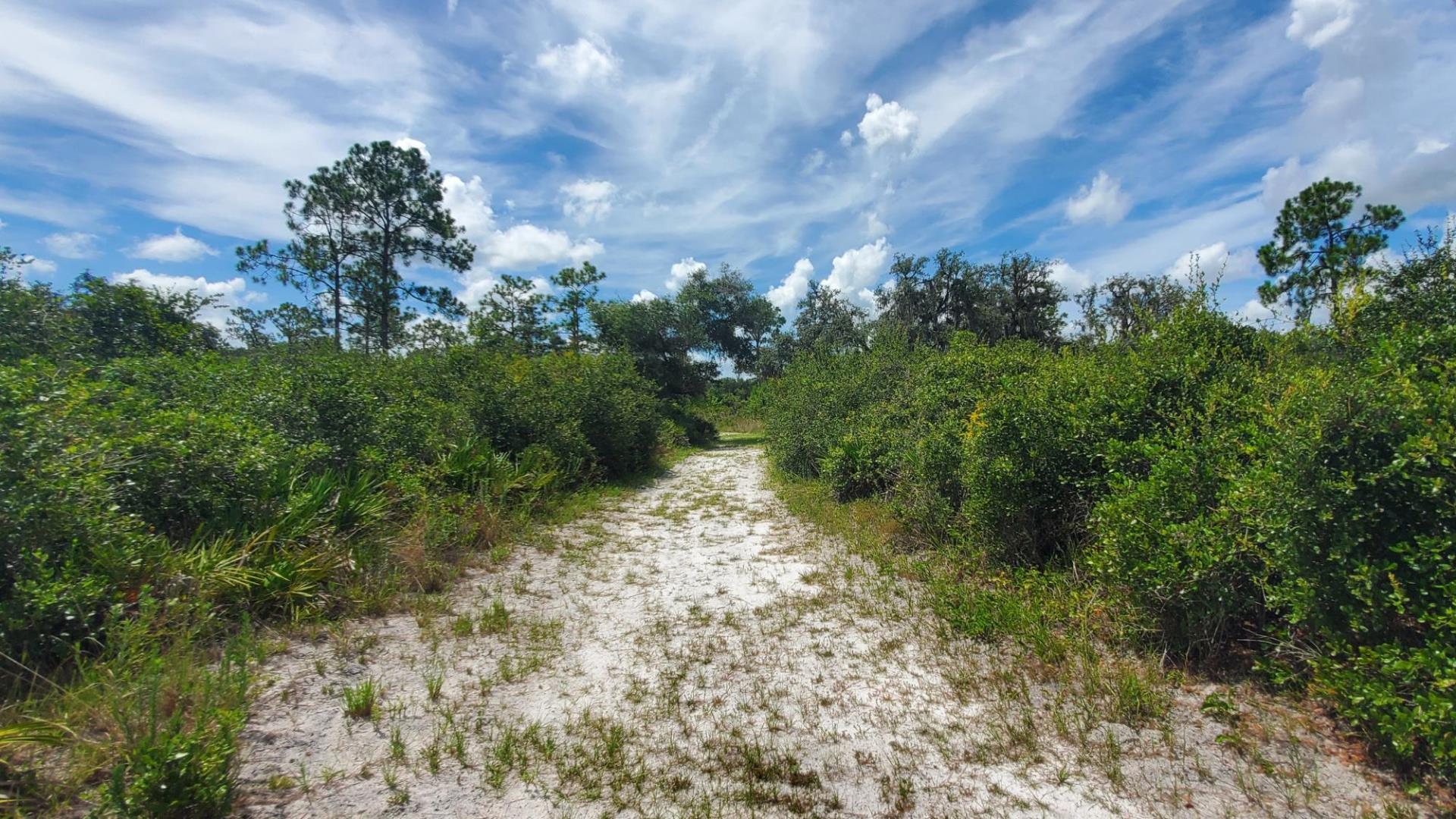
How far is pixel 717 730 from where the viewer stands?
10.3 feet

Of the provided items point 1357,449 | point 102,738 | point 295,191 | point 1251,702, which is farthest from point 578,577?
point 295,191

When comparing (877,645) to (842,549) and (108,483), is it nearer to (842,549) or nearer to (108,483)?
(842,549)

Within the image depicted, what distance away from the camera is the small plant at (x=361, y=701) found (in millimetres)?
3162

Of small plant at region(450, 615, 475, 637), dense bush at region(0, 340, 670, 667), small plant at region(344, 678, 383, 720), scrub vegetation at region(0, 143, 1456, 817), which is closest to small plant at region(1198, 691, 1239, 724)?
scrub vegetation at region(0, 143, 1456, 817)

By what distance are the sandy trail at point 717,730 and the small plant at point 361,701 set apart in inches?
1.9

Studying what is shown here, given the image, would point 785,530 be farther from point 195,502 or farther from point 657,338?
point 657,338

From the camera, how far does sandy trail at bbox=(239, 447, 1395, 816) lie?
251 centimetres

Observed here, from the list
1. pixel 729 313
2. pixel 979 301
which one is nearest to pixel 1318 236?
pixel 979 301

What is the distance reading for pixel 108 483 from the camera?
3637mm

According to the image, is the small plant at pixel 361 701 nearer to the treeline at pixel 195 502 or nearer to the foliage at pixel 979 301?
the treeline at pixel 195 502

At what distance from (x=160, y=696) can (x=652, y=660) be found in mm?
2685

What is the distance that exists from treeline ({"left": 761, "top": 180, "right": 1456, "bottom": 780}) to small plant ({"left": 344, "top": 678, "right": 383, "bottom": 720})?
158 inches

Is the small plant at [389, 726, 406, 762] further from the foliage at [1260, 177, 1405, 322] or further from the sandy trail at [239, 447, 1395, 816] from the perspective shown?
the foliage at [1260, 177, 1405, 322]

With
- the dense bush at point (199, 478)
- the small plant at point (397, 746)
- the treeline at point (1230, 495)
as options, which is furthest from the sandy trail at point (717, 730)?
the dense bush at point (199, 478)
